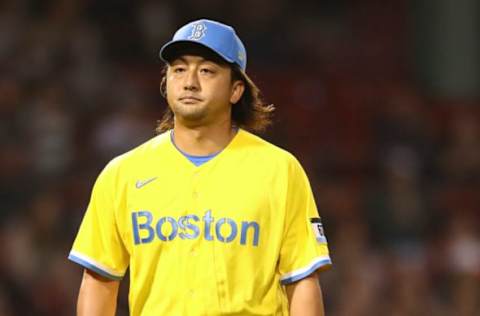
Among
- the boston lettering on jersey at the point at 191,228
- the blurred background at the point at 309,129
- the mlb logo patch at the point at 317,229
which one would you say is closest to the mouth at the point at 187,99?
the boston lettering on jersey at the point at 191,228

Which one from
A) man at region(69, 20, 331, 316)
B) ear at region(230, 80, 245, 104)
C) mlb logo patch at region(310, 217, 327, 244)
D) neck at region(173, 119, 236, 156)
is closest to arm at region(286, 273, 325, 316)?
man at region(69, 20, 331, 316)

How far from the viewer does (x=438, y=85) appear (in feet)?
40.8

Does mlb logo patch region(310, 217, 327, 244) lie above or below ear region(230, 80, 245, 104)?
below

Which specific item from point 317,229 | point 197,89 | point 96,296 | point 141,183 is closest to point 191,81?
point 197,89

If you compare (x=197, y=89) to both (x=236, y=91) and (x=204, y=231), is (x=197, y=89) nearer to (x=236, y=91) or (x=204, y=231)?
(x=236, y=91)

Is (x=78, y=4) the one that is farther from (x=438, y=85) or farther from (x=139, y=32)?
(x=438, y=85)

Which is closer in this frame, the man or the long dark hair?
the man

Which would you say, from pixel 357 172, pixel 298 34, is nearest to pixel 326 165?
pixel 357 172

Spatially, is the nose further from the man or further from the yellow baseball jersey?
the yellow baseball jersey

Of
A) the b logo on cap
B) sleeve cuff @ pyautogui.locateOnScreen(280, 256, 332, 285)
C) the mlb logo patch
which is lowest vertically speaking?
sleeve cuff @ pyautogui.locateOnScreen(280, 256, 332, 285)

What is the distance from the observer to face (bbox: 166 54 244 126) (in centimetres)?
389

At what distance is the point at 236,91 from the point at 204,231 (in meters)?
0.49

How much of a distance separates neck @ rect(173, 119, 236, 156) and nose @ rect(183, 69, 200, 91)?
176 mm

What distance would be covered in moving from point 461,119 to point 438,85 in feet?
6.20
